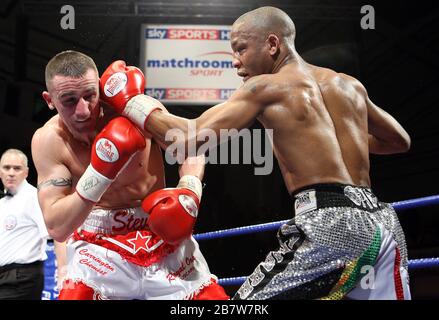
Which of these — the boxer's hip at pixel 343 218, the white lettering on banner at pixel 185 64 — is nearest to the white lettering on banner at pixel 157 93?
the white lettering on banner at pixel 185 64

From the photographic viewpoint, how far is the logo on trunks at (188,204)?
1.61m

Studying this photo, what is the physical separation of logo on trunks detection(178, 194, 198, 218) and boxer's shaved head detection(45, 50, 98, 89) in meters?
0.54

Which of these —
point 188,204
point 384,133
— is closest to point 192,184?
point 188,204

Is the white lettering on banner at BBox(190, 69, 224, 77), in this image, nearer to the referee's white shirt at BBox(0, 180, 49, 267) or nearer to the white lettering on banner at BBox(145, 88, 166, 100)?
the white lettering on banner at BBox(145, 88, 166, 100)

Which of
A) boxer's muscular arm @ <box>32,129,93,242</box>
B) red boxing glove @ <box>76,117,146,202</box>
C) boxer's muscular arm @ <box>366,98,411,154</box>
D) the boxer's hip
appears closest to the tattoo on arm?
boxer's muscular arm @ <box>32,129,93,242</box>

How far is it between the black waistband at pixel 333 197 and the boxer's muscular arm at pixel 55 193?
0.65m

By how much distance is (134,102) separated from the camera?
1.68 meters

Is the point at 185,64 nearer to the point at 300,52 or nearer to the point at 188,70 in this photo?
the point at 188,70

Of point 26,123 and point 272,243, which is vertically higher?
point 26,123

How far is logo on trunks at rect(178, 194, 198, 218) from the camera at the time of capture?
1.61m

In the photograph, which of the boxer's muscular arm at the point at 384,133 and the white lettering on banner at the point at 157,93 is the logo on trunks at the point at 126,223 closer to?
the boxer's muscular arm at the point at 384,133
